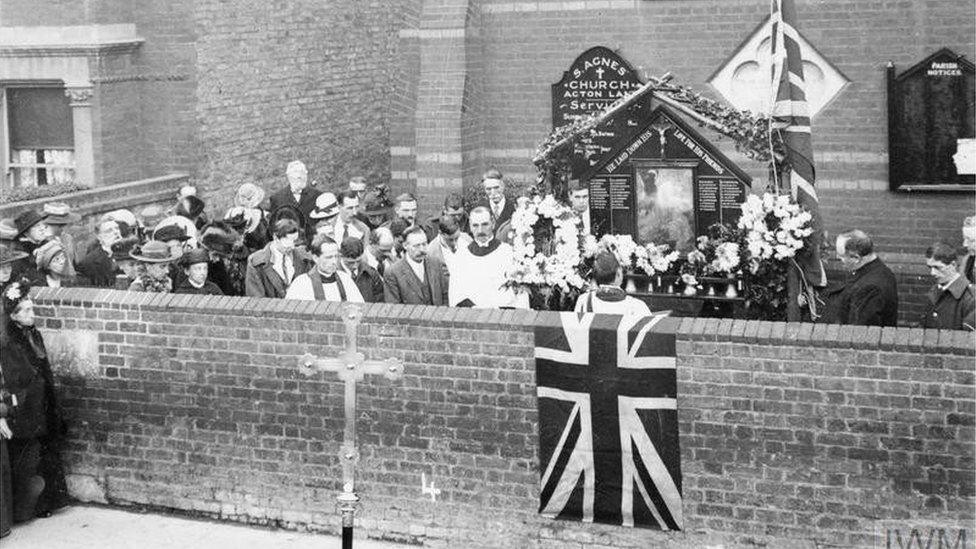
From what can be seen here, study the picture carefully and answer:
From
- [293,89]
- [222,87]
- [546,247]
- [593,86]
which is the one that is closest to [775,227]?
[546,247]

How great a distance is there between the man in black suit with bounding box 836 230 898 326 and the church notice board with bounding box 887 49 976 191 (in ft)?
13.8

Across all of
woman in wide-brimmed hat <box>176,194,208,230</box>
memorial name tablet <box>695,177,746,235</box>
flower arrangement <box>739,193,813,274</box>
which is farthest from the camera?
woman in wide-brimmed hat <box>176,194,208,230</box>

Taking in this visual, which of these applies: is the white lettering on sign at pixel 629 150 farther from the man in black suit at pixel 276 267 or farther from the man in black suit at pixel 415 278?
the man in black suit at pixel 276 267

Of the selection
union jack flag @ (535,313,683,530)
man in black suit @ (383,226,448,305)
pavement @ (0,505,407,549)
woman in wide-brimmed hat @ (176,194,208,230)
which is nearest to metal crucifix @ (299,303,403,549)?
union jack flag @ (535,313,683,530)

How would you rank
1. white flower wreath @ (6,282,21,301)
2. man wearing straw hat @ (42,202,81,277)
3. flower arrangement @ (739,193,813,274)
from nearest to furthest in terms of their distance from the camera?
white flower wreath @ (6,282,21,301) < flower arrangement @ (739,193,813,274) < man wearing straw hat @ (42,202,81,277)

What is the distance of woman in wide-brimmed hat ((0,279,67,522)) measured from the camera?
35.6ft

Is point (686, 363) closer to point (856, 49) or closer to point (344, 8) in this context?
point (856, 49)

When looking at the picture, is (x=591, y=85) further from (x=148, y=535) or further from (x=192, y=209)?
(x=148, y=535)

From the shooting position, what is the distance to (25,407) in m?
11.0

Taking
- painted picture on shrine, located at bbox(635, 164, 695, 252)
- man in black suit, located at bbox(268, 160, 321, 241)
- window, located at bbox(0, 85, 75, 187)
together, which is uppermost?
window, located at bbox(0, 85, 75, 187)

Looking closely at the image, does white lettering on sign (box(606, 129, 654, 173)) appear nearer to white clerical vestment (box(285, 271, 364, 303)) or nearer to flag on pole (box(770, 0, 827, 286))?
flag on pole (box(770, 0, 827, 286))

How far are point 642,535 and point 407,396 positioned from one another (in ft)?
5.93

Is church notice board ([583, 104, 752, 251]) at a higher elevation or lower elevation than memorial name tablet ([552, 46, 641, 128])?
lower

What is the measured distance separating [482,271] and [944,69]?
18.6ft
